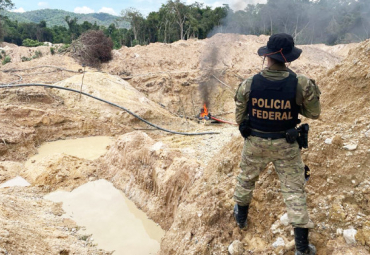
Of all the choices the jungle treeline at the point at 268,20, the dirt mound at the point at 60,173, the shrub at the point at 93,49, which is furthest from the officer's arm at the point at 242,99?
the jungle treeline at the point at 268,20

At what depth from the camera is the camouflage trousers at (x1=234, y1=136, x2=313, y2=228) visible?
2.46 metres

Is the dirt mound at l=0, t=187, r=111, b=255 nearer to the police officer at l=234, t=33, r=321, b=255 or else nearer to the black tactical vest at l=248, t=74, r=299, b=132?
the police officer at l=234, t=33, r=321, b=255

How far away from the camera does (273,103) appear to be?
2.51m

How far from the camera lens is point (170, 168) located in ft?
18.3

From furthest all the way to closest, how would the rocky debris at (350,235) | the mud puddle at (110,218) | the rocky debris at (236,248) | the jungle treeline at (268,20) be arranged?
the jungle treeline at (268,20) → the mud puddle at (110,218) → the rocky debris at (236,248) → the rocky debris at (350,235)

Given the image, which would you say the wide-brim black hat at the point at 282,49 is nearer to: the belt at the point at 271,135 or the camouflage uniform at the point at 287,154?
the camouflage uniform at the point at 287,154

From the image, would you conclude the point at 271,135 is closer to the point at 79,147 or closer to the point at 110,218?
the point at 110,218

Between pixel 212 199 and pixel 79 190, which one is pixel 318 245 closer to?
pixel 212 199

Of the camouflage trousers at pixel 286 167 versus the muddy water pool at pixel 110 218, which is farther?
the muddy water pool at pixel 110 218

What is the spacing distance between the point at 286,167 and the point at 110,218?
3.98 metres

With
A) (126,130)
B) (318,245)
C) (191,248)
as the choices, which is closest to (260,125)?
(318,245)

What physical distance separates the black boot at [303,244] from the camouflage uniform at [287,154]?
0.07m

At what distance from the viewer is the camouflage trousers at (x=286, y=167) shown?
97.0 inches

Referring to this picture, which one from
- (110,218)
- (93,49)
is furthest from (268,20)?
(110,218)
